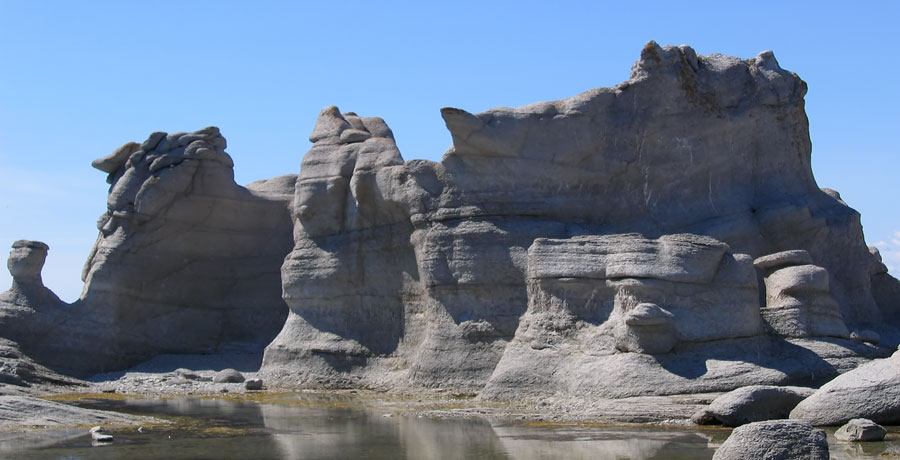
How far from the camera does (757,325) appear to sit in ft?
69.5

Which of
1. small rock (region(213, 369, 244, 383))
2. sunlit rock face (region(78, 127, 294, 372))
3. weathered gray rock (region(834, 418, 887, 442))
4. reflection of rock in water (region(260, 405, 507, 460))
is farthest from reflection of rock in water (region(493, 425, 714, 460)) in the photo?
sunlit rock face (region(78, 127, 294, 372))

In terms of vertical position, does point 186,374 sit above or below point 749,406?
above

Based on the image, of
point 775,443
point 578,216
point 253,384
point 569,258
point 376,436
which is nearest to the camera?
point 775,443

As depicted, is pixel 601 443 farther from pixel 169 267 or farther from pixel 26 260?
pixel 169 267

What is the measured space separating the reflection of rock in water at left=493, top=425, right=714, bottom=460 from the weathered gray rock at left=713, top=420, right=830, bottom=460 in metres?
1.43

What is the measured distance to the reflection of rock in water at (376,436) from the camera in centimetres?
1535

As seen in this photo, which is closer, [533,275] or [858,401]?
[858,401]

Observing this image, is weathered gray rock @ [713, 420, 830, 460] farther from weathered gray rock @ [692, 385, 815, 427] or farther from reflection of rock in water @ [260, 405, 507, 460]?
weathered gray rock @ [692, 385, 815, 427]

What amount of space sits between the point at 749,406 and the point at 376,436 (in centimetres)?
514

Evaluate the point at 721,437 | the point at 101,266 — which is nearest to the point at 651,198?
the point at 721,437

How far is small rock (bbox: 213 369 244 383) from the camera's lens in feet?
95.7

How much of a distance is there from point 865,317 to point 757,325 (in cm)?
453

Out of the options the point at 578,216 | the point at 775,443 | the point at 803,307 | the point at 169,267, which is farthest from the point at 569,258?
the point at 169,267

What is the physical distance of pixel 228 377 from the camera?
29.2 meters
